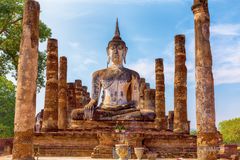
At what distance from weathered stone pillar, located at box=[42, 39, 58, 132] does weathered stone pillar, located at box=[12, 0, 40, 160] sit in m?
7.48

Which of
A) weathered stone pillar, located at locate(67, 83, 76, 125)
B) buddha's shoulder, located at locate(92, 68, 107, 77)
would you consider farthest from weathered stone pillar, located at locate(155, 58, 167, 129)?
weathered stone pillar, located at locate(67, 83, 76, 125)

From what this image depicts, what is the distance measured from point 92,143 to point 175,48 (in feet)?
22.9

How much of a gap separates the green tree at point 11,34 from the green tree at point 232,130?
1356 inches

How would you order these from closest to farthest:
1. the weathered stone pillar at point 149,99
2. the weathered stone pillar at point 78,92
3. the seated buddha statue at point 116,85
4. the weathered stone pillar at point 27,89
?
1. the weathered stone pillar at point 27,89
2. the seated buddha statue at point 116,85
3. the weathered stone pillar at point 149,99
4. the weathered stone pillar at point 78,92

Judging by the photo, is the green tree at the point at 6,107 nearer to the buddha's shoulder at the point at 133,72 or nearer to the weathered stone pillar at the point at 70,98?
the weathered stone pillar at the point at 70,98

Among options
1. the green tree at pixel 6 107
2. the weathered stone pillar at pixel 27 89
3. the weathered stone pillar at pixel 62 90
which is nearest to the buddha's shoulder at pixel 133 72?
the weathered stone pillar at pixel 62 90

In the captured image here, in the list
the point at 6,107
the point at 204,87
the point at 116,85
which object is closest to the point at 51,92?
the point at 116,85

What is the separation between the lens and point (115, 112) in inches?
730

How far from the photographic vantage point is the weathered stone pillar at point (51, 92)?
19547 mm

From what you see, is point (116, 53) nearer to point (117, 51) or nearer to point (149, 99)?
point (117, 51)

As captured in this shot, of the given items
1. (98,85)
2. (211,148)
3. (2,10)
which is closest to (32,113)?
(211,148)

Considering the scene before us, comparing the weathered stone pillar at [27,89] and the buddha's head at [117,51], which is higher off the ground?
the buddha's head at [117,51]

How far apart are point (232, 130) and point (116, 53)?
118ft

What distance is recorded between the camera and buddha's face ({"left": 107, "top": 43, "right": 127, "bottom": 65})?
2077cm
